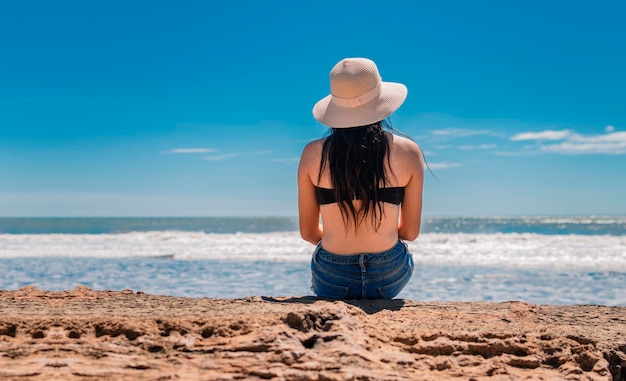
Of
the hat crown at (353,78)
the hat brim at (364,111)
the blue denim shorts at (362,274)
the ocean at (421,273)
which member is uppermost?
the hat crown at (353,78)

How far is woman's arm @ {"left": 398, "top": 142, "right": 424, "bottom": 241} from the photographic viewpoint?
303 centimetres

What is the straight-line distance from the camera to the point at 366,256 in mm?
3064

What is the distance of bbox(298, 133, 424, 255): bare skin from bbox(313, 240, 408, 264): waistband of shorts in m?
0.02

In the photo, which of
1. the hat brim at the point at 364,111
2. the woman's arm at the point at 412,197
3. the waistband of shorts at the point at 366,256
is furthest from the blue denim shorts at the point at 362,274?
the hat brim at the point at 364,111

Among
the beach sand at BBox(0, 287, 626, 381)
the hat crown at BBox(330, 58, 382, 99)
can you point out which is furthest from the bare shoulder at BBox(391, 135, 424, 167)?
the beach sand at BBox(0, 287, 626, 381)

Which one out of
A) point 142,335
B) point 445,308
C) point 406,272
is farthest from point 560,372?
point 142,335

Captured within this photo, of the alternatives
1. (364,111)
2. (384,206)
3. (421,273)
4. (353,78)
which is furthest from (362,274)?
(421,273)

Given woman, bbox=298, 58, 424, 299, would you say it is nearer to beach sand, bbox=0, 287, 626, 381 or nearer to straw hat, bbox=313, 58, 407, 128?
straw hat, bbox=313, 58, 407, 128

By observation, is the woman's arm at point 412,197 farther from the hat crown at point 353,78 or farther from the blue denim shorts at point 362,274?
the hat crown at point 353,78

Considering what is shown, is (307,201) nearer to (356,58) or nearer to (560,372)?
(356,58)

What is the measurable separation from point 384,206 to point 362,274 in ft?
1.28

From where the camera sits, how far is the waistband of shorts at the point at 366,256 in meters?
3.06

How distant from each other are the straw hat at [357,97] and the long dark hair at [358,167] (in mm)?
60

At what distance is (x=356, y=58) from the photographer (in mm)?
3021
